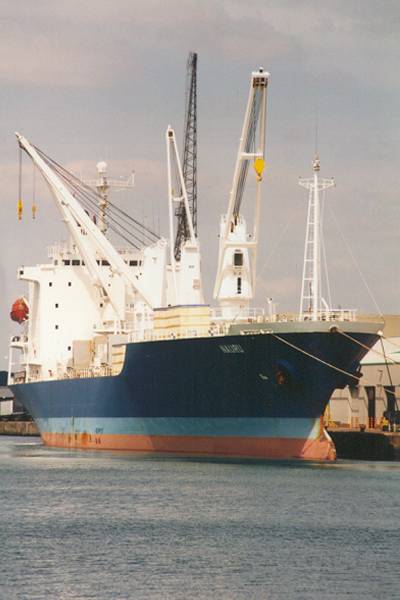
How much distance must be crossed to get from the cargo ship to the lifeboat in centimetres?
13

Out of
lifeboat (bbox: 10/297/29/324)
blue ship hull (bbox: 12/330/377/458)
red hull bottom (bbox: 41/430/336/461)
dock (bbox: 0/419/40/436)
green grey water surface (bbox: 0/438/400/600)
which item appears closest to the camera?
green grey water surface (bbox: 0/438/400/600)

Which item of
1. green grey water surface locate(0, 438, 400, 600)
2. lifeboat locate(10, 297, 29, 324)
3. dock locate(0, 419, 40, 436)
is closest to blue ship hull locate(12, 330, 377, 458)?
green grey water surface locate(0, 438, 400, 600)

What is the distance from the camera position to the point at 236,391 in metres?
50.8

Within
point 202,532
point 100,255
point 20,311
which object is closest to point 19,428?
point 20,311

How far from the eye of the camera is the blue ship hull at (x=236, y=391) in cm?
4944

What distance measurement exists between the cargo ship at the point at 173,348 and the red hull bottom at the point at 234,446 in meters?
0.05

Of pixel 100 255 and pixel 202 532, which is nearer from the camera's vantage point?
pixel 202 532

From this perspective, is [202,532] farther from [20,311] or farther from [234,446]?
[20,311]

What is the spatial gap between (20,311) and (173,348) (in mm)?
25286

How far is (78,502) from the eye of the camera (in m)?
38.8

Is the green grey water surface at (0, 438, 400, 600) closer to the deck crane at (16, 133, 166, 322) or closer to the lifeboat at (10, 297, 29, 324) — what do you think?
the deck crane at (16, 133, 166, 322)

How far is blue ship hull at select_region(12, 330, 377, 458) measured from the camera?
4944 cm

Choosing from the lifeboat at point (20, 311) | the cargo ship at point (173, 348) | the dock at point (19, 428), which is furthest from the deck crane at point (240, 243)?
the dock at point (19, 428)

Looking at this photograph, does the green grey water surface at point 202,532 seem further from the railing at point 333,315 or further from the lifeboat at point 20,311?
the lifeboat at point 20,311
